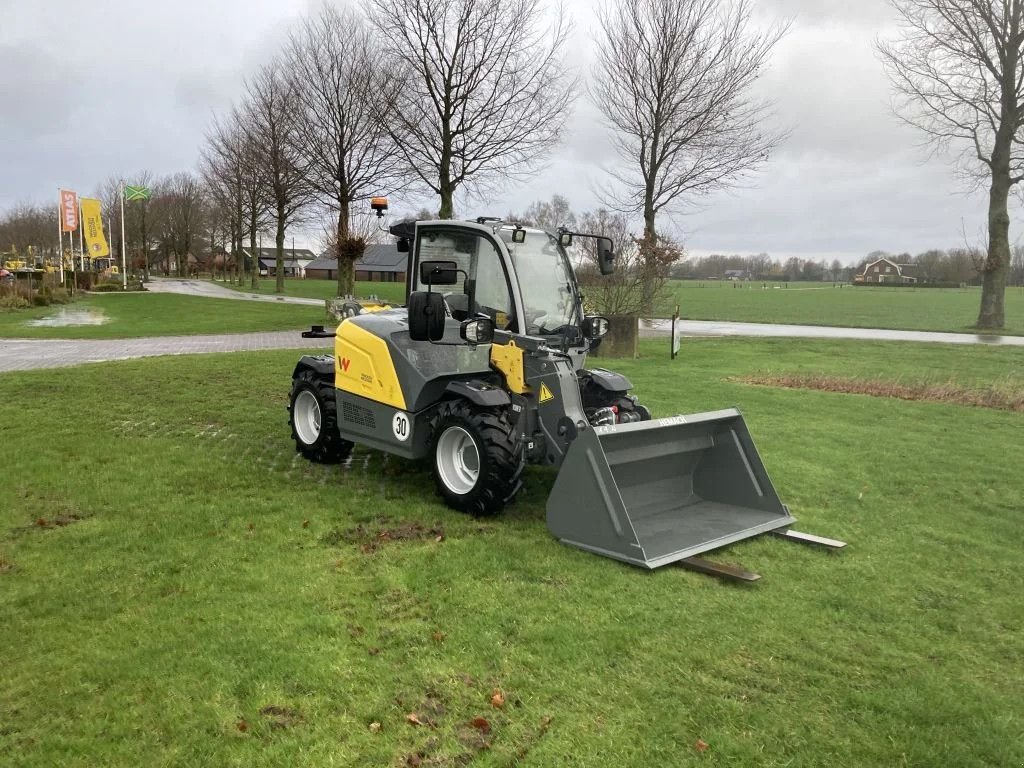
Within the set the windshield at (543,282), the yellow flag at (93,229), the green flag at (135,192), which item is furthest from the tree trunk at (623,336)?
the green flag at (135,192)

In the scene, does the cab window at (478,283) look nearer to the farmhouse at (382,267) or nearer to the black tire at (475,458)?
the black tire at (475,458)

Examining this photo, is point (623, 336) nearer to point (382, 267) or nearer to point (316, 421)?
point (316, 421)

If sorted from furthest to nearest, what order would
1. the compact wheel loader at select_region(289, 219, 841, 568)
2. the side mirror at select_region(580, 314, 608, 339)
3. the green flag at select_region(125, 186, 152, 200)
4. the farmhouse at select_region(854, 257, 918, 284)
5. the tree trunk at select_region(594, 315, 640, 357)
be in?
the farmhouse at select_region(854, 257, 918, 284)
the green flag at select_region(125, 186, 152, 200)
the tree trunk at select_region(594, 315, 640, 357)
the side mirror at select_region(580, 314, 608, 339)
the compact wheel loader at select_region(289, 219, 841, 568)

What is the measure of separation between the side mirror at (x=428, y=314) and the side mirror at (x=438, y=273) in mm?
279

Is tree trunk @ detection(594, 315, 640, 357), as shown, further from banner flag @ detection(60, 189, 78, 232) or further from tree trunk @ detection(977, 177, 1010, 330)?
banner flag @ detection(60, 189, 78, 232)

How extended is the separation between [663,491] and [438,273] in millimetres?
2429

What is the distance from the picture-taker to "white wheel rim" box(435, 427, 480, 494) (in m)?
6.12

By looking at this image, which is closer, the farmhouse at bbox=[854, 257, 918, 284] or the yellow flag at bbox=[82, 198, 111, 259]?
the yellow flag at bbox=[82, 198, 111, 259]

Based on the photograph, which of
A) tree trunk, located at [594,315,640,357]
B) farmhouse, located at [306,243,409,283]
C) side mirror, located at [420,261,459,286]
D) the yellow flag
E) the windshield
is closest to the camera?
side mirror, located at [420,261,459,286]

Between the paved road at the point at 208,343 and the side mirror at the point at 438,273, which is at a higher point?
the side mirror at the point at 438,273

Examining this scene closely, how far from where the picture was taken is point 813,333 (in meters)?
25.7

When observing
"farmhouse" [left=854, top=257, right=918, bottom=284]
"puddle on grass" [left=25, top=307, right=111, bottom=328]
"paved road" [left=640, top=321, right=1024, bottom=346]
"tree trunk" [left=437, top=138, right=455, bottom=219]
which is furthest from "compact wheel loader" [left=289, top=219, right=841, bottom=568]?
"farmhouse" [left=854, top=257, right=918, bottom=284]

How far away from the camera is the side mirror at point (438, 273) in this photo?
5819mm

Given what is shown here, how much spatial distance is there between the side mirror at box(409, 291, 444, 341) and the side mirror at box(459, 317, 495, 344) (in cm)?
30
